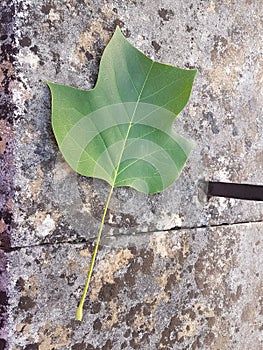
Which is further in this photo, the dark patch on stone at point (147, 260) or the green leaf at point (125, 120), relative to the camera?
the dark patch on stone at point (147, 260)

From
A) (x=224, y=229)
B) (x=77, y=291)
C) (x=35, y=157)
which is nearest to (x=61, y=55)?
(x=35, y=157)

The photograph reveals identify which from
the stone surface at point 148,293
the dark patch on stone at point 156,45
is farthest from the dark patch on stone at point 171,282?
the dark patch on stone at point 156,45

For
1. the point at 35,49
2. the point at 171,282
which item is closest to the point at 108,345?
the point at 171,282

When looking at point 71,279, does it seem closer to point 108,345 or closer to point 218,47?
point 108,345

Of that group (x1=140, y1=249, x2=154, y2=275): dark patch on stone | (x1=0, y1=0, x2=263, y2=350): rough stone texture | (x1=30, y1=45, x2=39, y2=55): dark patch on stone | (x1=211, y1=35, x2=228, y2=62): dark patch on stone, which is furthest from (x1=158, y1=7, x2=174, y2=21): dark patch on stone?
(x1=140, y1=249, x2=154, y2=275): dark patch on stone

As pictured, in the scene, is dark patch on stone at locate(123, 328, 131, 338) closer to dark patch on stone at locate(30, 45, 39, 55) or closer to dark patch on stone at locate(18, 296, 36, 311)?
dark patch on stone at locate(18, 296, 36, 311)

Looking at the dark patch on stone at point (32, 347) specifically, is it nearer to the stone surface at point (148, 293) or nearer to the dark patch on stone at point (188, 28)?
the stone surface at point (148, 293)

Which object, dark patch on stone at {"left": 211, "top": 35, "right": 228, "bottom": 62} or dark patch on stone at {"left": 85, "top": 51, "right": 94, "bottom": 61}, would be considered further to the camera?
dark patch on stone at {"left": 211, "top": 35, "right": 228, "bottom": 62}
